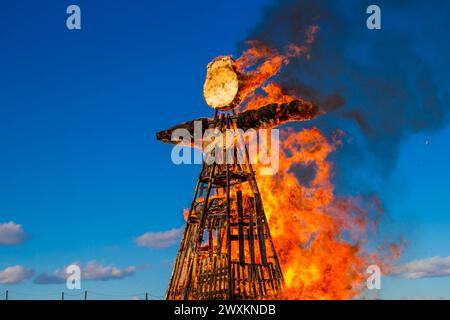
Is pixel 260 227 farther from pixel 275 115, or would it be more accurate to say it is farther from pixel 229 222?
pixel 275 115

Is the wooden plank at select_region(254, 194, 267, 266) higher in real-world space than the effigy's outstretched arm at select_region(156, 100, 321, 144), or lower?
lower

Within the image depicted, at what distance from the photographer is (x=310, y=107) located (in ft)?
107

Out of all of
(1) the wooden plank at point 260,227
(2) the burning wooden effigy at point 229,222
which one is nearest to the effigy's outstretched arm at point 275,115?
(2) the burning wooden effigy at point 229,222

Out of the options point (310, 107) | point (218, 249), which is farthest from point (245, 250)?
point (310, 107)

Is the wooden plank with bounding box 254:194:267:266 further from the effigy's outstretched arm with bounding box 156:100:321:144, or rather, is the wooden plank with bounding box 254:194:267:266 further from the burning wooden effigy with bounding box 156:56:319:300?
the effigy's outstretched arm with bounding box 156:100:321:144

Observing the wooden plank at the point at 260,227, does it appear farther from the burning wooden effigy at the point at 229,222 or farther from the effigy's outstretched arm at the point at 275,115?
the effigy's outstretched arm at the point at 275,115

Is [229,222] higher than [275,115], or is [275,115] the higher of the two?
[275,115]

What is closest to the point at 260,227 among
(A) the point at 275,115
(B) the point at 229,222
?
(B) the point at 229,222

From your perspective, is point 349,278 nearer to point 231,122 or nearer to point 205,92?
point 231,122

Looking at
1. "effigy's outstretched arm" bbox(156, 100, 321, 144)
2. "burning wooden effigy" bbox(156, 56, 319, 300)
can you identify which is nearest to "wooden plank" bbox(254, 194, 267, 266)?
"burning wooden effigy" bbox(156, 56, 319, 300)

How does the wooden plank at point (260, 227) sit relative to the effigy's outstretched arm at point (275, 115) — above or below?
below

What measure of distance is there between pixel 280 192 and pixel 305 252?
398 centimetres

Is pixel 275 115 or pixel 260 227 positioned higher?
pixel 275 115
